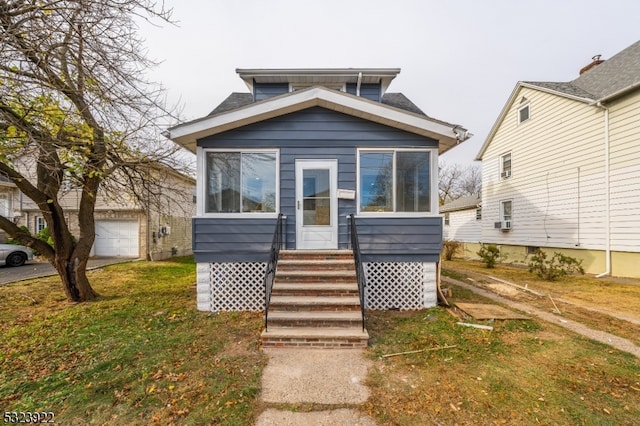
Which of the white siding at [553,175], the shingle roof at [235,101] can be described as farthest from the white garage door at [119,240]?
the white siding at [553,175]

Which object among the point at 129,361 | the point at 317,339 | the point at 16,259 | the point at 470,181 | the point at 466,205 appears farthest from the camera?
the point at 470,181

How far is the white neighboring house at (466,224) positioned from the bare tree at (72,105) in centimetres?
1575

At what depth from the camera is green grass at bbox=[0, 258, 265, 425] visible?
2693 mm

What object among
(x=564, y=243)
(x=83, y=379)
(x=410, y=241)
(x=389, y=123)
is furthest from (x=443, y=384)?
(x=564, y=243)

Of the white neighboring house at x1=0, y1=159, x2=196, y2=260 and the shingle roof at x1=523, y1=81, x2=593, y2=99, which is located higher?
the shingle roof at x1=523, y1=81, x2=593, y2=99

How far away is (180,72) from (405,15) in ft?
23.0

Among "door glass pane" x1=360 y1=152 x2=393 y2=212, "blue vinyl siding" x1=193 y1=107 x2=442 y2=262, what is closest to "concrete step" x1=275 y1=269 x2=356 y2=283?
"blue vinyl siding" x1=193 y1=107 x2=442 y2=262

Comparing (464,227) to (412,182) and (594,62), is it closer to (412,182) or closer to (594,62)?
(594,62)

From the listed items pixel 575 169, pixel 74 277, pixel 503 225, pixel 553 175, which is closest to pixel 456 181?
pixel 503 225

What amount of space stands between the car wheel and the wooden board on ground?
1618 centimetres

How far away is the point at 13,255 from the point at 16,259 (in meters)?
0.22

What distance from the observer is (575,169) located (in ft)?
32.7

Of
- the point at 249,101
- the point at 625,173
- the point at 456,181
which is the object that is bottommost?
the point at 625,173

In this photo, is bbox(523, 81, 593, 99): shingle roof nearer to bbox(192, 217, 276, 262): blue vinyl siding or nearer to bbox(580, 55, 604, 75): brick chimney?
bbox(580, 55, 604, 75): brick chimney
